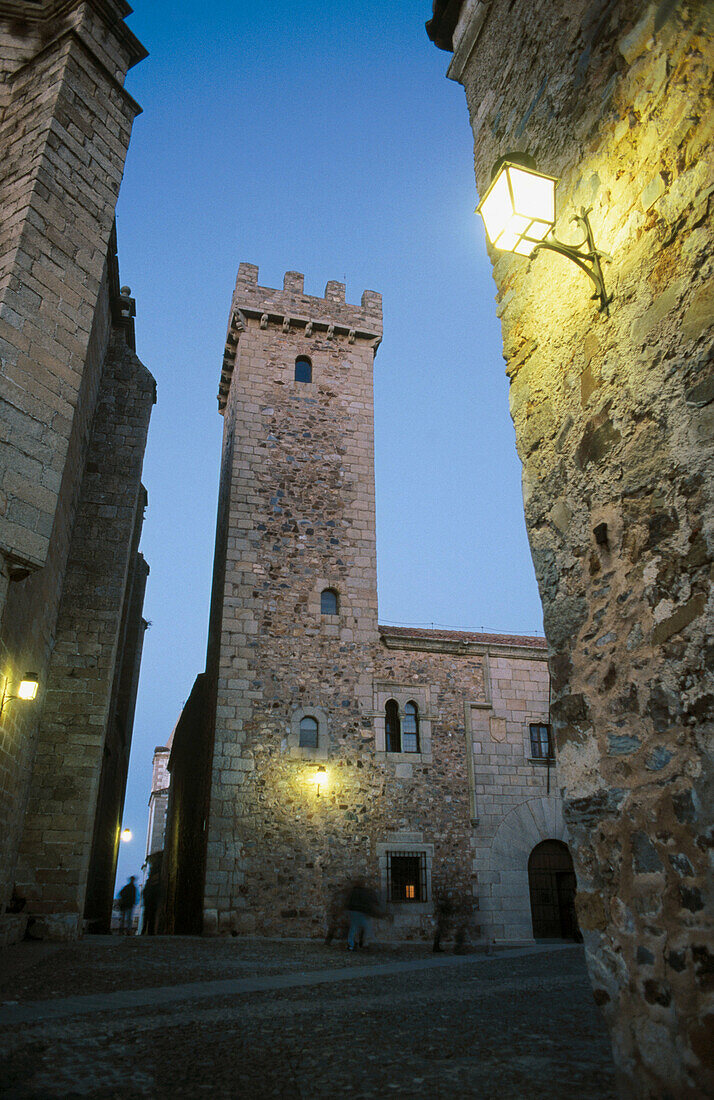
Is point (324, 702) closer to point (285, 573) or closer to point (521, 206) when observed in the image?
point (285, 573)

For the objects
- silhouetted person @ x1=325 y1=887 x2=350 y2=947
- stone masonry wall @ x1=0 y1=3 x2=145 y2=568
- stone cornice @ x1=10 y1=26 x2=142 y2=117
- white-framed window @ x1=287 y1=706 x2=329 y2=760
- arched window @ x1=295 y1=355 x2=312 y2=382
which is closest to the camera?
stone masonry wall @ x1=0 y1=3 x2=145 y2=568

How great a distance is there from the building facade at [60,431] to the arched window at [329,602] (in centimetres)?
413

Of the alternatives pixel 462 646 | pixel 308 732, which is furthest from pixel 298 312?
pixel 308 732

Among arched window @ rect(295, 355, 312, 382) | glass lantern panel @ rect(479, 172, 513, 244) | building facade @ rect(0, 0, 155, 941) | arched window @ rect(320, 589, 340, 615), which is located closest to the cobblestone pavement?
building facade @ rect(0, 0, 155, 941)

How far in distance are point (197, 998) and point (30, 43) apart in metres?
8.93

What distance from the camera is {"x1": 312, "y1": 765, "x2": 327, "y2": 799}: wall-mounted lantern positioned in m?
12.0

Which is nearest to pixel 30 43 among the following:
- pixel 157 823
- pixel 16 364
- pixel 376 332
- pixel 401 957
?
pixel 16 364

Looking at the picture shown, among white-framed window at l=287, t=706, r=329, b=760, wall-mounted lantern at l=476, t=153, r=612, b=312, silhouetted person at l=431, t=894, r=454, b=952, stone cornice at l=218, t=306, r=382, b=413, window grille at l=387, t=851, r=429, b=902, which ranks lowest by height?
silhouetted person at l=431, t=894, r=454, b=952

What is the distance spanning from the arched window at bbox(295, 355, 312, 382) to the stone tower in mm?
32

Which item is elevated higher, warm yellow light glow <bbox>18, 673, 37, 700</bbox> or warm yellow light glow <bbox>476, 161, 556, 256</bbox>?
warm yellow light glow <bbox>476, 161, 556, 256</bbox>

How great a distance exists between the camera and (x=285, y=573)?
1346cm

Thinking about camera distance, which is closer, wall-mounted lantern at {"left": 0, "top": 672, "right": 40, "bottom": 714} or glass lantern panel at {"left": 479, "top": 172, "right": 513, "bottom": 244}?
glass lantern panel at {"left": 479, "top": 172, "right": 513, "bottom": 244}

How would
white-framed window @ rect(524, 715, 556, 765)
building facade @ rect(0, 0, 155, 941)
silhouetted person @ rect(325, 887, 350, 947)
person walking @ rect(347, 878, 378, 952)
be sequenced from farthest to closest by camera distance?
white-framed window @ rect(524, 715, 556, 765) < silhouetted person @ rect(325, 887, 350, 947) < person walking @ rect(347, 878, 378, 952) < building facade @ rect(0, 0, 155, 941)

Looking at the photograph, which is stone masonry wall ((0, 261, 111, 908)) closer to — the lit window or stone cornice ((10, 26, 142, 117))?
stone cornice ((10, 26, 142, 117))
